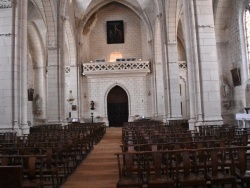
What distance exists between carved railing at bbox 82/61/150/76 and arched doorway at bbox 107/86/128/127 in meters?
2.46

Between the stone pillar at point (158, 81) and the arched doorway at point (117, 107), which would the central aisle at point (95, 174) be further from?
the arched doorway at point (117, 107)

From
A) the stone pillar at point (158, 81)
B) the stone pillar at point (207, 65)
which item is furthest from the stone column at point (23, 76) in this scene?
the stone pillar at point (158, 81)

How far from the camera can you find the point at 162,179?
15.1 feet

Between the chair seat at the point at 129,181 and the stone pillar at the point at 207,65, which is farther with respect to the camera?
the stone pillar at the point at 207,65

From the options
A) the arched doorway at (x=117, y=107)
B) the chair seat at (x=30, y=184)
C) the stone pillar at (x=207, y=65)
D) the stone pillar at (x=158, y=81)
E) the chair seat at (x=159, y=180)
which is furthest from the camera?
the arched doorway at (x=117, y=107)

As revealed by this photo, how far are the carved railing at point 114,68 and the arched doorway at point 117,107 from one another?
2.46 metres

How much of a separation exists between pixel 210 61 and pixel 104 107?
18.4 meters

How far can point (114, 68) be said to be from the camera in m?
28.4

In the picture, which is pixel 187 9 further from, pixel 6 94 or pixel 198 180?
pixel 198 180

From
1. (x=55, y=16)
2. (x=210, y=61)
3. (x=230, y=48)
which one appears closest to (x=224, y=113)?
(x=230, y=48)

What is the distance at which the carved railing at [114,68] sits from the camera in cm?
2833

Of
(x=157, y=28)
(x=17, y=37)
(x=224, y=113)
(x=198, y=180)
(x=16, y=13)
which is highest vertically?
(x=157, y=28)

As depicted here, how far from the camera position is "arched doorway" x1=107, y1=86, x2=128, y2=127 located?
98.1ft

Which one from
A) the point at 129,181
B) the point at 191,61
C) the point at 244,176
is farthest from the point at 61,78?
the point at 244,176
